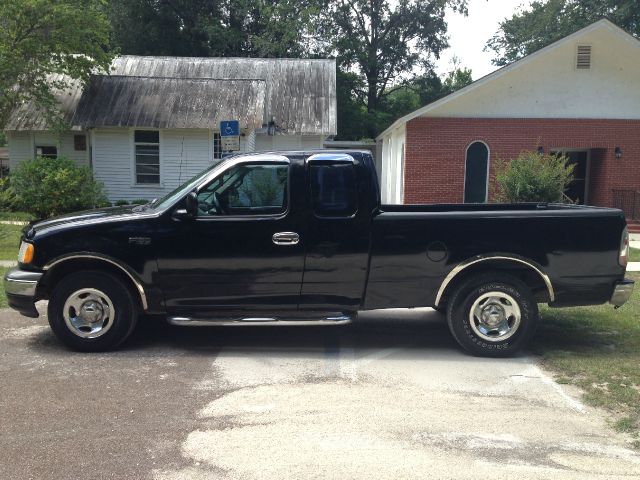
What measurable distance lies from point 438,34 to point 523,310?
39.2 metres

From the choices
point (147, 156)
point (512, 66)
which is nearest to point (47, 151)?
point (147, 156)

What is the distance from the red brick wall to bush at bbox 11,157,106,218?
9633 millimetres

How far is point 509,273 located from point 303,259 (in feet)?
6.63

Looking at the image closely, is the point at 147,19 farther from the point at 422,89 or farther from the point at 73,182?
the point at 73,182

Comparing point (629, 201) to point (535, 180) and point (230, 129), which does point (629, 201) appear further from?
point (230, 129)

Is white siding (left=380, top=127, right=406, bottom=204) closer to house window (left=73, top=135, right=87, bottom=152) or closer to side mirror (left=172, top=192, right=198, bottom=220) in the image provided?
house window (left=73, top=135, right=87, bottom=152)

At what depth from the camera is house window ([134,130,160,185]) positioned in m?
21.5

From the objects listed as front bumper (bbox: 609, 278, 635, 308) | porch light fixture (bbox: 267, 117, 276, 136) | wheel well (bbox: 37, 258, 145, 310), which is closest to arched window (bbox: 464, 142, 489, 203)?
porch light fixture (bbox: 267, 117, 276, 136)

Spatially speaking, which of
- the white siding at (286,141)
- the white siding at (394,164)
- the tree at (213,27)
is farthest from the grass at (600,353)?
the tree at (213,27)

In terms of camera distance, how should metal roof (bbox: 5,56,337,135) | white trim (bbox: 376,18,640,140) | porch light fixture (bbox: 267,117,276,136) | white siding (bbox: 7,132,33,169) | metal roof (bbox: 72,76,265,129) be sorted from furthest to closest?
porch light fixture (bbox: 267,117,276,136)
white siding (bbox: 7,132,33,169)
metal roof (bbox: 5,56,337,135)
metal roof (bbox: 72,76,265,129)
white trim (bbox: 376,18,640,140)

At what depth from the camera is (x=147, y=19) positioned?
36719mm

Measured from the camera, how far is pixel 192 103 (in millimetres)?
20984

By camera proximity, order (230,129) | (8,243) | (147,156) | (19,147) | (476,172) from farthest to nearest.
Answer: (19,147), (147,156), (476,172), (8,243), (230,129)

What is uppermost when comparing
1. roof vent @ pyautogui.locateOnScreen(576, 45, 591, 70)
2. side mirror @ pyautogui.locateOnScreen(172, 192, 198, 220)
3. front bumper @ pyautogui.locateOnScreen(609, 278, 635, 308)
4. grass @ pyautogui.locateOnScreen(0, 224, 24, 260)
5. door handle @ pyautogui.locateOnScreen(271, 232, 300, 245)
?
roof vent @ pyautogui.locateOnScreen(576, 45, 591, 70)
